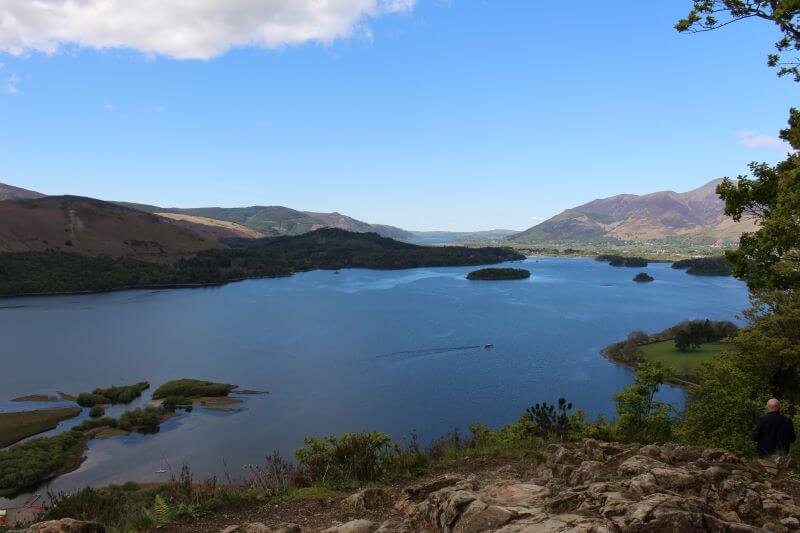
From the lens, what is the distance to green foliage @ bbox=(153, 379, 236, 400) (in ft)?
194

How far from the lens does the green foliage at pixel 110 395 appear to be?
5745cm

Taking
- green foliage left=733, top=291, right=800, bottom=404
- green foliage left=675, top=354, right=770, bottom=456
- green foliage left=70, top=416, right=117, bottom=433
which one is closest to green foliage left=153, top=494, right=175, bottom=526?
green foliage left=675, top=354, right=770, bottom=456

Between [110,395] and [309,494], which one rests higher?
[309,494]

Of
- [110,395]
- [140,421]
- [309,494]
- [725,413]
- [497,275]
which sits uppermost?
[725,413]

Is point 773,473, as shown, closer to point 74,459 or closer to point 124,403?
point 74,459

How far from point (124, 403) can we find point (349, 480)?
187ft

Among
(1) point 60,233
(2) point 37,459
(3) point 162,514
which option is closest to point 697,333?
(3) point 162,514

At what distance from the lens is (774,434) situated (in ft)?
35.2

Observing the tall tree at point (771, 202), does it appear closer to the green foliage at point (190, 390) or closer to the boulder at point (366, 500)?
the boulder at point (366, 500)

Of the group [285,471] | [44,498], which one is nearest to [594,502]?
[285,471]

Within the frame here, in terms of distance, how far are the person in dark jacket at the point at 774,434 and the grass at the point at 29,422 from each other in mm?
59794

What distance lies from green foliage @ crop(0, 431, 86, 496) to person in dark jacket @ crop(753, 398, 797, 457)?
48.9 m

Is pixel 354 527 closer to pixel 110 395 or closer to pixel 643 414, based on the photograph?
pixel 643 414

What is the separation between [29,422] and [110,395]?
9334mm
